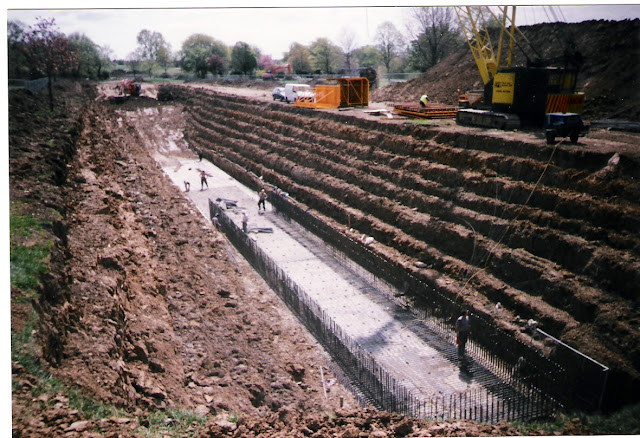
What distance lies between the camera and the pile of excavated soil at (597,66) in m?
21.0

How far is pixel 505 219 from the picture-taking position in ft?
49.5

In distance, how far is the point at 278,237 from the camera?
2112cm

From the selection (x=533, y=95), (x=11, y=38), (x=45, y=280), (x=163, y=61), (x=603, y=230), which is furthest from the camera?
(x=533, y=95)

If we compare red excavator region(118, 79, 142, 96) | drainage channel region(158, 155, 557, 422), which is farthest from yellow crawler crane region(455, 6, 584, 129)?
red excavator region(118, 79, 142, 96)

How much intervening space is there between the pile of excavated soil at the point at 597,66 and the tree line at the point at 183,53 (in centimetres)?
436

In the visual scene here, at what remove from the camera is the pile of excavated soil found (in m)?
21.0

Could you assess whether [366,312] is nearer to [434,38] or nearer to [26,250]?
[26,250]

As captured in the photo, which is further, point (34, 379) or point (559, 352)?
point (559, 352)

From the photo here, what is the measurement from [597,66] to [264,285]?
20.9 meters

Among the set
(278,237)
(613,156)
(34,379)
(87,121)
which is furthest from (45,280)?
(87,121)

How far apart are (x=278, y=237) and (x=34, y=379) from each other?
44.3ft

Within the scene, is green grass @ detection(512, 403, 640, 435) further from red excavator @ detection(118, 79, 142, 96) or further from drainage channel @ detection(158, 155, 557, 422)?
red excavator @ detection(118, 79, 142, 96)

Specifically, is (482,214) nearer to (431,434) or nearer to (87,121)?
(431,434)

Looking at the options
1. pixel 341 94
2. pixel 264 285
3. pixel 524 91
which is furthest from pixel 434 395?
pixel 341 94
